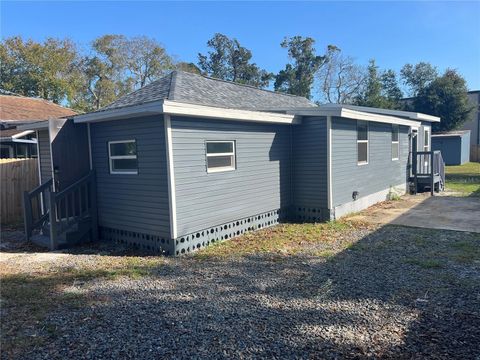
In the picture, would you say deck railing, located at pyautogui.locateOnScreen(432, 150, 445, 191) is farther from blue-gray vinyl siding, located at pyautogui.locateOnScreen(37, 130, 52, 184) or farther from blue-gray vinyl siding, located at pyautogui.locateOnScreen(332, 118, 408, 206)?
blue-gray vinyl siding, located at pyautogui.locateOnScreen(37, 130, 52, 184)

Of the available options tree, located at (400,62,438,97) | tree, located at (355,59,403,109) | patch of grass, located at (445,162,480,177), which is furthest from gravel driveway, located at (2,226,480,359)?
tree, located at (400,62,438,97)

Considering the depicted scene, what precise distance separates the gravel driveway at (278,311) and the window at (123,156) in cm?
210

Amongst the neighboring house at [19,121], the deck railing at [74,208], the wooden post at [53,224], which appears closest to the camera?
the wooden post at [53,224]

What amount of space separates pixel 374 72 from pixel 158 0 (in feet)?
101

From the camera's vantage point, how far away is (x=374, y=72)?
1419 inches

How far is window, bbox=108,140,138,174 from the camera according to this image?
24.0 feet

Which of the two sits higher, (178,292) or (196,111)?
(196,111)

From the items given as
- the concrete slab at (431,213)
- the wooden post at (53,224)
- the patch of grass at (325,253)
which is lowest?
the patch of grass at (325,253)

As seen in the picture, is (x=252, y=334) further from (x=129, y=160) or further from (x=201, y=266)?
(x=129, y=160)

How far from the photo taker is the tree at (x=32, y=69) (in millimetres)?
26891

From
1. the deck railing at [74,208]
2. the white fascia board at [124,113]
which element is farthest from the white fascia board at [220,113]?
the deck railing at [74,208]

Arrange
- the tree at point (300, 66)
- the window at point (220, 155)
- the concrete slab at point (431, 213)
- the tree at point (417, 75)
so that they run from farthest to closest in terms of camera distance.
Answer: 1. the tree at point (300, 66)
2. the tree at point (417, 75)
3. the concrete slab at point (431, 213)
4. the window at point (220, 155)

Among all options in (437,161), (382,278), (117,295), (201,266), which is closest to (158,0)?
(201,266)

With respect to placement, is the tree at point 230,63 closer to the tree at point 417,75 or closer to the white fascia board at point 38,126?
Answer: the tree at point 417,75
